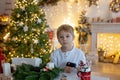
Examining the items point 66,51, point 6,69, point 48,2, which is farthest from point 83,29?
point 6,69

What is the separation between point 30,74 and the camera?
5.05 feet

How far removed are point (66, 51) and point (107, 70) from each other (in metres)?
3.16

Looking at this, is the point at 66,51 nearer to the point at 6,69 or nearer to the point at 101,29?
the point at 6,69

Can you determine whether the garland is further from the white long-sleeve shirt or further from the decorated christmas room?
the white long-sleeve shirt

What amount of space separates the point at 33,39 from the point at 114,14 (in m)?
2.66

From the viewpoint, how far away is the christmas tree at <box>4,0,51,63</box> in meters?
4.19

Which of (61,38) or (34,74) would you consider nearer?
(34,74)

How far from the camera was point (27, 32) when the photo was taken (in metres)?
4.18

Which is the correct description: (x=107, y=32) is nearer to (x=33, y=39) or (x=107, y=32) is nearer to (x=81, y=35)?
(x=81, y=35)

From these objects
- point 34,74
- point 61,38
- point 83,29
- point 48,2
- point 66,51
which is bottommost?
point 34,74

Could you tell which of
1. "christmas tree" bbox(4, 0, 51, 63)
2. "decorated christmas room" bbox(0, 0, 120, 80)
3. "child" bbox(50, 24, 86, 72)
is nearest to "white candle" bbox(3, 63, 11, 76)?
"decorated christmas room" bbox(0, 0, 120, 80)

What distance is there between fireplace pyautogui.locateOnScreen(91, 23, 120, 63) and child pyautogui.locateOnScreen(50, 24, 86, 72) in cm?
388

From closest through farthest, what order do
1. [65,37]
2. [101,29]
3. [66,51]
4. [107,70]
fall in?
[65,37] → [66,51] → [107,70] → [101,29]

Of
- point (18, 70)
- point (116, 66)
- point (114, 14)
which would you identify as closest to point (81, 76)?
point (18, 70)
